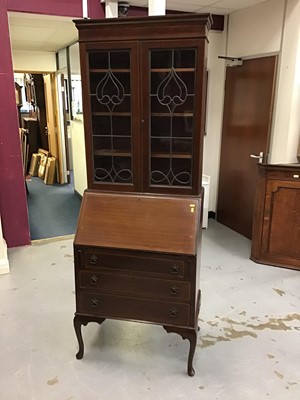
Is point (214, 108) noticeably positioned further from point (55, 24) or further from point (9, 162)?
point (9, 162)

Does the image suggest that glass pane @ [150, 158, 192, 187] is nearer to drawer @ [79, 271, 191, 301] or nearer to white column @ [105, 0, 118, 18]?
drawer @ [79, 271, 191, 301]

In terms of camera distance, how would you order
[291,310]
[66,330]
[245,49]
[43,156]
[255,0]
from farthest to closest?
[43,156]
[245,49]
[255,0]
[291,310]
[66,330]

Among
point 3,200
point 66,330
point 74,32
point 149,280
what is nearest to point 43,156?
point 74,32

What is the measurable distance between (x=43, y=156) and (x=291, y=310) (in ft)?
20.0

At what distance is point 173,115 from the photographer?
2.02 m

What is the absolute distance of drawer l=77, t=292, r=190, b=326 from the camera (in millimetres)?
2051

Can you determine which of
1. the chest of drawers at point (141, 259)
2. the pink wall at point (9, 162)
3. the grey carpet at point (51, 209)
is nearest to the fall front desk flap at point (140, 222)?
the chest of drawers at point (141, 259)

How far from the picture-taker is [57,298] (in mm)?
2893

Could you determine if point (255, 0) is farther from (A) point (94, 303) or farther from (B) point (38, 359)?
(B) point (38, 359)

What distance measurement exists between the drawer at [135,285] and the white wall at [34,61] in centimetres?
550

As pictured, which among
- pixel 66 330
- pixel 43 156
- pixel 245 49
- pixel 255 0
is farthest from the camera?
pixel 43 156

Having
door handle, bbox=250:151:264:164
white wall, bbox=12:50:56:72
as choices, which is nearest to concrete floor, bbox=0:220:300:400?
door handle, bbox=250:151:264:164

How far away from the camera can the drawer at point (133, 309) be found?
205 cm

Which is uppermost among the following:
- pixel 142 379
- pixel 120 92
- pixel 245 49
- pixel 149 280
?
pixel 245 49
